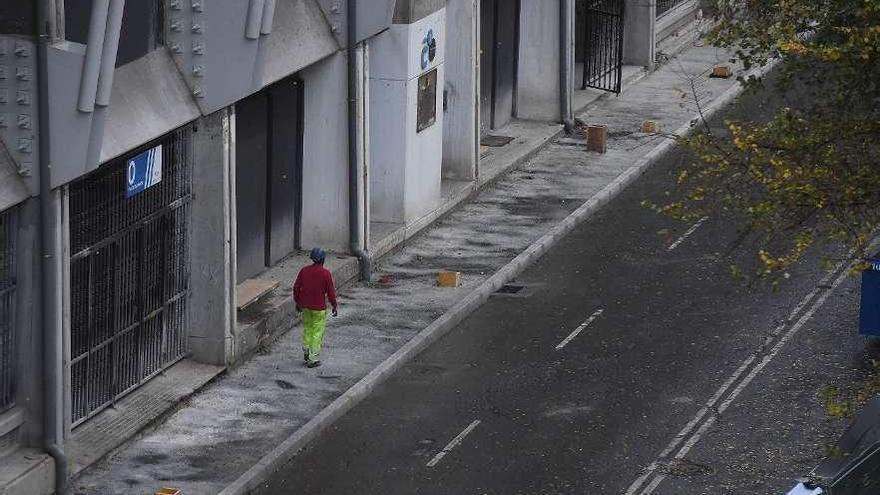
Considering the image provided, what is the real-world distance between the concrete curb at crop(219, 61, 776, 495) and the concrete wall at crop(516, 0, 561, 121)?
2830 millimetres

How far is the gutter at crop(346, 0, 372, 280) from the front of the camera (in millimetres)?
24641

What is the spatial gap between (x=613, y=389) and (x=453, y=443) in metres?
2.57

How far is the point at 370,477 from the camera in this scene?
18.5 m

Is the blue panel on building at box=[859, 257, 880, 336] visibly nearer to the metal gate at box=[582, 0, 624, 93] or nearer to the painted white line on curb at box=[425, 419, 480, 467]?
the painted white line on curb at box=[425, 419, 480, 467]

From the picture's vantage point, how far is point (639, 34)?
4106 cm

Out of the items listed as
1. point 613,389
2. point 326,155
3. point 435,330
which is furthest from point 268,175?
point 613,389

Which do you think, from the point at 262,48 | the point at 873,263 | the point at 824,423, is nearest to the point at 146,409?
the point at 262,48

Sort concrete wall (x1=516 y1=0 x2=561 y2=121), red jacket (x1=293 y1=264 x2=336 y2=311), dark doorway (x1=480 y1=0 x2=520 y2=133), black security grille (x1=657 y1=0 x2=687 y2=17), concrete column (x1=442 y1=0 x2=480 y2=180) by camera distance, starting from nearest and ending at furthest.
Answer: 1. red jacket (x1=293 y1=264 x2=336 y2=311)
2. concrete column (x1=442 y1=0 x2=480 y2=180)
3. dark doorway (x1=480 y1=0 x2=520 y2=133)
4. concrete wall (x1=516 y1=0 x2=561 y2=121)
5. black security grille (x1=657 y1=0 x2=687 y2=17)

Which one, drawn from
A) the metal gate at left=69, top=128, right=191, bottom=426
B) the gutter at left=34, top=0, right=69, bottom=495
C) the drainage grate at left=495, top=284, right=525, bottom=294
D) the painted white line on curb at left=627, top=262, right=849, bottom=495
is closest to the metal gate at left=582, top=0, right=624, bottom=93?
the painted white line on curb at left=627, top=262, right=849, bottom=495

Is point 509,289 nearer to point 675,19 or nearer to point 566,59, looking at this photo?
point 566,59

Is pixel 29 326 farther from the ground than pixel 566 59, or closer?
farther from the ground

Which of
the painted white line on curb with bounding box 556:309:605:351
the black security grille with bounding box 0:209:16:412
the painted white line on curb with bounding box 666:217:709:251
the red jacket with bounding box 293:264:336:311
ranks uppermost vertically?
the black security grille with bounding box 0:209:16:412

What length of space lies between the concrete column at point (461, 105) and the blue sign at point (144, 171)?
1035cm

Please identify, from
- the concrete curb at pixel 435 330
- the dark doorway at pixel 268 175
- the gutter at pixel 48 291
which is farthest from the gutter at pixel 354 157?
the gutter at pixel 48 291
